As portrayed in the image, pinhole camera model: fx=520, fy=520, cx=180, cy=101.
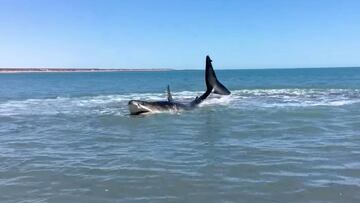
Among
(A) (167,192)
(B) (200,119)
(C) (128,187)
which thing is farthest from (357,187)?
(B) (200,119)

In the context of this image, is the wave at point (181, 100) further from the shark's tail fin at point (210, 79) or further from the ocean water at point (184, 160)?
the ocean water at point (184, 160)

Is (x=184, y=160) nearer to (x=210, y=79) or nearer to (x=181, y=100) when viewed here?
(x=210, y=79)

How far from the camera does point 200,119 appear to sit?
21031 mm

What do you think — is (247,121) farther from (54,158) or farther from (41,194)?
(41,194)

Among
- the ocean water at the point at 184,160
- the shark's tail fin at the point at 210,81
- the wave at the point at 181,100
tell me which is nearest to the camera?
the ocean water at the point at 184,160

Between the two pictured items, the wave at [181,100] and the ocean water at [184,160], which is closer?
the ocean water at [184,160]

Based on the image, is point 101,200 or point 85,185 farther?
point 85,185

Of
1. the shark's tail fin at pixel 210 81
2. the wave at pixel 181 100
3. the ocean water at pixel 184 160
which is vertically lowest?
the wave at pixel 181 100

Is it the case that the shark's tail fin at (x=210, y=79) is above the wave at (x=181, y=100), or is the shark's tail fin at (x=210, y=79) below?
above

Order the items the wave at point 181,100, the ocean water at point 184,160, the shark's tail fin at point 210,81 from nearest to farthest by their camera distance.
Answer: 1. the ocean water at point 184,160
2. the wave at point 181,100
3. the shark's tail fin at point 210,81

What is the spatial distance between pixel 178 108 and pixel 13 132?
853 centimetres

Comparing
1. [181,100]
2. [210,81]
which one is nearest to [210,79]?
[210,81]

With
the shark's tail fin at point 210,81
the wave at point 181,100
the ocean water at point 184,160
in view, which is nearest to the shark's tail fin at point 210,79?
the shark's tail fin at point 210,81

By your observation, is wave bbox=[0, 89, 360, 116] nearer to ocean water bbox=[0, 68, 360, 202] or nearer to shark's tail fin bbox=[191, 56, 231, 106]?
shark's tail fin bbox=[191, 56, 231, 106]
